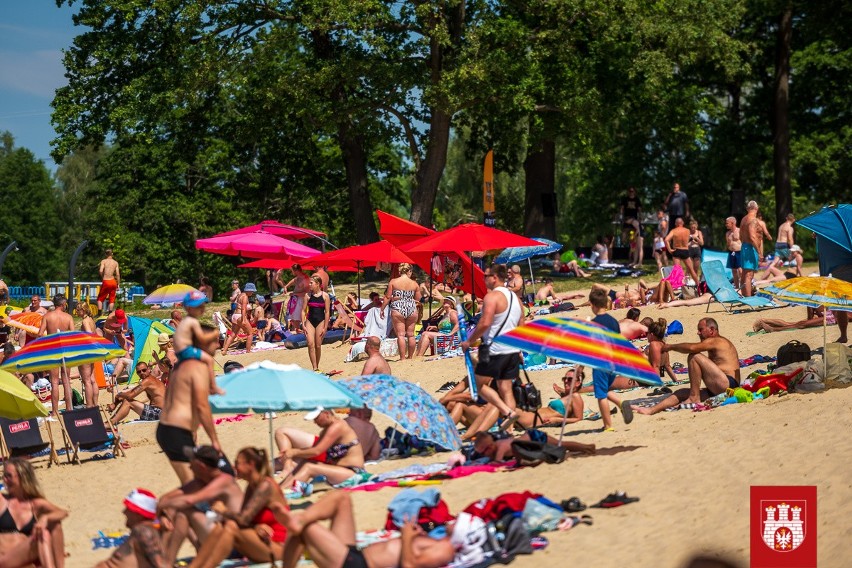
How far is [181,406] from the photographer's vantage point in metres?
8.02

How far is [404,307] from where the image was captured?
17.7m

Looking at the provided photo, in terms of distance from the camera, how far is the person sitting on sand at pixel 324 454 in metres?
9.75

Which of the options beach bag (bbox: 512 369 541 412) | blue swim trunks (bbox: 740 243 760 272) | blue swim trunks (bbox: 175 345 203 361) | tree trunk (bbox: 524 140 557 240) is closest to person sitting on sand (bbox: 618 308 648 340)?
beach bag (bbox: 512 369 541 412)

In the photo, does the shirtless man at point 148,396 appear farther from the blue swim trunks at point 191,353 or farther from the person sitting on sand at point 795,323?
the person sitting on sand at point 795,323

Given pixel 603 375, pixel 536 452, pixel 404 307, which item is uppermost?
pixel 404 307

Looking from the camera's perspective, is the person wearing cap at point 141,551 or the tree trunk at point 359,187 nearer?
the person wearing cap at point 141,551

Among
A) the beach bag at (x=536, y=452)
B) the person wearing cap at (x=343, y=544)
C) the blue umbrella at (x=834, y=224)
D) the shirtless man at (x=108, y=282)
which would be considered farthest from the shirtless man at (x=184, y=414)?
the shirtless man at (x=108, y=282)

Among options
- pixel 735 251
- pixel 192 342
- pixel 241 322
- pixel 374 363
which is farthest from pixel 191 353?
pixel 241 322

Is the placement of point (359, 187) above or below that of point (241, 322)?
above

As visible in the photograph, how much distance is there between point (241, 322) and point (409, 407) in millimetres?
11630

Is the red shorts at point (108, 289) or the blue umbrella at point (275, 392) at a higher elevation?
the red shorts at point (108, 289)

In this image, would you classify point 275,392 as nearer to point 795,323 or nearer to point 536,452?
point 536,452

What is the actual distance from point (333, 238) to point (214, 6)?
15814mm

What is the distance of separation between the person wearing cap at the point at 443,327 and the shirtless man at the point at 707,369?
5.74 meters
